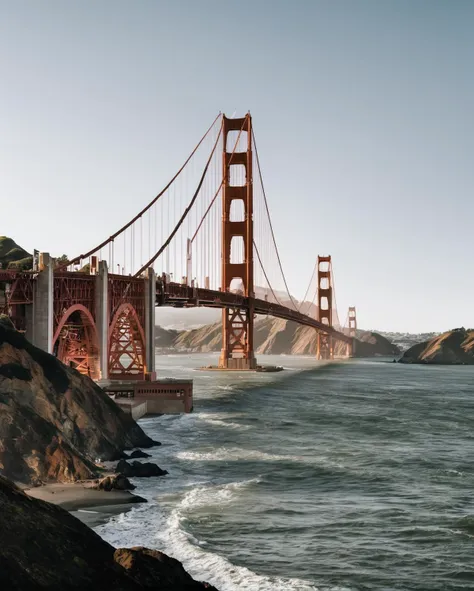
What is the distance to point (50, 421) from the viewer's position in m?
33.6

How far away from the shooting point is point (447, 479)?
32.7 m

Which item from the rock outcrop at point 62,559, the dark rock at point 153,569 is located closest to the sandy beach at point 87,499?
the rock outcrop at point 62,559

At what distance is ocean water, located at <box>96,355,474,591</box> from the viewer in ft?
65.9

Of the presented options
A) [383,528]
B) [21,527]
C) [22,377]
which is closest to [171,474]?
[22,377]

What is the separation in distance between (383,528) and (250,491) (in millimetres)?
6296

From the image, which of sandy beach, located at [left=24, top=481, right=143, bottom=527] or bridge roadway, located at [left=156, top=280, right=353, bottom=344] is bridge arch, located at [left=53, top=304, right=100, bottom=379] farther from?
sandy beach, located at [left=24, top=481, right=143, bottom=527]

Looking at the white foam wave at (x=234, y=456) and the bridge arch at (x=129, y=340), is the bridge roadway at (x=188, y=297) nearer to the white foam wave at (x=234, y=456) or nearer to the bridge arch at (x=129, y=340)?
the bridge arch at (x=129, y=340)

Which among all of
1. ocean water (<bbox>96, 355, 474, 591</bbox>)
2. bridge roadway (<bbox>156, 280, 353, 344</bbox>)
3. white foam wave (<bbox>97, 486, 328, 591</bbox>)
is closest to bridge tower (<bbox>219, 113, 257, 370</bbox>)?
bridge roadway (<bbox>156, 280, 353, 344</bbox>)

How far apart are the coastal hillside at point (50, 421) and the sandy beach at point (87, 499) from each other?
1.14m

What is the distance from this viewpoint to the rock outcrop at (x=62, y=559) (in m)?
14.9

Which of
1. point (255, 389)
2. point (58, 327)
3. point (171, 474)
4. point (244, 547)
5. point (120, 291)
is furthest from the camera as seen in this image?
point (255, 389)

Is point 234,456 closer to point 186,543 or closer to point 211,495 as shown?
point 211,495

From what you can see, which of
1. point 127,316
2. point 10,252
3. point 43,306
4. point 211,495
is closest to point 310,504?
point 211,495

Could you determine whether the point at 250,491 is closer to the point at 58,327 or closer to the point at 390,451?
the point at 390,451
